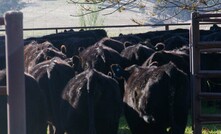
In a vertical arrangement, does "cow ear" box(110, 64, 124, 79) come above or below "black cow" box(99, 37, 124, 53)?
below

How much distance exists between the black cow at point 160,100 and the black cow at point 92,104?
0.51 meters

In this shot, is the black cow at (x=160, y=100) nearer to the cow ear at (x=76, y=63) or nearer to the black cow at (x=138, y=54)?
the cow ear at (x=76, y=63)

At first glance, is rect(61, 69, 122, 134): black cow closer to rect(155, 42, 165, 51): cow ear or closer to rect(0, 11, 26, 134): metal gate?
rect(0, 11, 26, 134): metal gate

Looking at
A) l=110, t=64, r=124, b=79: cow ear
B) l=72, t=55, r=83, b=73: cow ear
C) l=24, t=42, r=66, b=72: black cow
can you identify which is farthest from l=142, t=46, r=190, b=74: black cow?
l=24, t=42, r=66, b=72: black cow

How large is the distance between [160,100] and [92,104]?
1.17 meters

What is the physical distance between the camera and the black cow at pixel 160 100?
7.48 meters

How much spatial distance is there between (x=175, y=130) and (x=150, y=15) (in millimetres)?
6145

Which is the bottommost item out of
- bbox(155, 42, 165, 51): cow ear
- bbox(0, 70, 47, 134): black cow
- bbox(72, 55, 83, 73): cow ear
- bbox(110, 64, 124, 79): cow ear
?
bbox(0, 70, 47, 134): black cow

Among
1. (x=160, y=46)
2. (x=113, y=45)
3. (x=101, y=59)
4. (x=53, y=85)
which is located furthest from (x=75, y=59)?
(x=113, y=45)

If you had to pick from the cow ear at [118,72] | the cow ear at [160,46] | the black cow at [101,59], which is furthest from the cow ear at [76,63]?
the cow ear at [160,46]

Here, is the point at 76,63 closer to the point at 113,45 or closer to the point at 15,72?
the point at 113,45

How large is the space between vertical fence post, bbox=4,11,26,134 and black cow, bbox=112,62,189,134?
5.03 m

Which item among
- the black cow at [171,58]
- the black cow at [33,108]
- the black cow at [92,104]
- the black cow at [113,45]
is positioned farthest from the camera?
the black cow at [113,45]

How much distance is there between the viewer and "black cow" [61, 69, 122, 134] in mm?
6805
